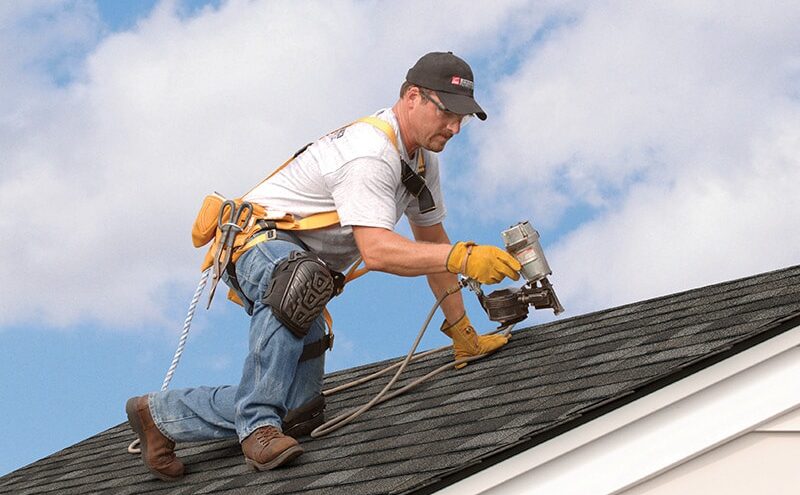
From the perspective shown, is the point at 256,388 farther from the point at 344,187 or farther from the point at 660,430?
the point at 660,430

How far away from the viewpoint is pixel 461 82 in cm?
503

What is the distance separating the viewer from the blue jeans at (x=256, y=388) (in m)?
4.79

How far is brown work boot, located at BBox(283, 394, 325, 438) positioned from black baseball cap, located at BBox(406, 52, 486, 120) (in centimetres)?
154

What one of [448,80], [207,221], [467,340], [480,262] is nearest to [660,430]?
[480,262]

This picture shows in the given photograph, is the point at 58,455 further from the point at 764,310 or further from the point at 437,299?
the point at 764,310

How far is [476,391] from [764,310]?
1.34 meters

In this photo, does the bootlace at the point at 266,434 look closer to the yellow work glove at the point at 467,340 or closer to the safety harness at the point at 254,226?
the safety harness at the point at 254,226

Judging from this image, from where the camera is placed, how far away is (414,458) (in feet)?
13.7

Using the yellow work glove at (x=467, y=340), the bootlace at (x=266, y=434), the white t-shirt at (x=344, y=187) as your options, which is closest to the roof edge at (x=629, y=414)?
the bootlace at (x=266, y=434)

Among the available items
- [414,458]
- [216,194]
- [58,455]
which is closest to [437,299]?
[216,194]

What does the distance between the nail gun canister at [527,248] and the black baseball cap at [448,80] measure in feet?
1.81

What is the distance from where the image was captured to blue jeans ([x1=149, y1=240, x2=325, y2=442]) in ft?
15.7

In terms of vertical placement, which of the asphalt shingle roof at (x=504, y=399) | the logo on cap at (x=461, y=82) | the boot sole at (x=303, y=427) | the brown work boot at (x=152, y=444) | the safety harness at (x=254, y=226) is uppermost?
the logo on cap at (x=461, y=82)

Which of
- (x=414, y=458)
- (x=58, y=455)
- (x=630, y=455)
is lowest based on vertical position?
(x=630, y=455)
